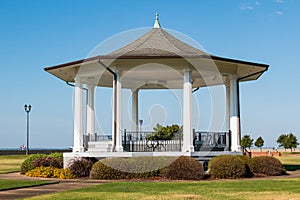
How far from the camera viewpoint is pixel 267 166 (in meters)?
20.6

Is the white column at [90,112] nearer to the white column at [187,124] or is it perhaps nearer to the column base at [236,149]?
the white column at [187,124]

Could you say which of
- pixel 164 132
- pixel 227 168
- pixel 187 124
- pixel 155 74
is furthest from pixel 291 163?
pixel 227 168

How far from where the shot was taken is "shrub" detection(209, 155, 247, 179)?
19000mm

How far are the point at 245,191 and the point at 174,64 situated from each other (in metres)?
9.48

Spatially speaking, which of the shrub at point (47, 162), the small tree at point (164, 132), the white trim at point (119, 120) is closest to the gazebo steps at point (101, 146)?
the white trim at point (119, 120)

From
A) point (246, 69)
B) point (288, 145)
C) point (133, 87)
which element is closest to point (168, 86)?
point (133, 87)

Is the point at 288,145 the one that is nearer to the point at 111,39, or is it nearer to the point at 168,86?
the point at 168,86

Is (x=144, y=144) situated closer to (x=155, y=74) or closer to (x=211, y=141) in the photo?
(x=211, y=141)

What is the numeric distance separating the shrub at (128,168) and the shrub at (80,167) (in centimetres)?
86

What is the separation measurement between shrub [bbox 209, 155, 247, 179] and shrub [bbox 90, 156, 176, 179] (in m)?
1.80

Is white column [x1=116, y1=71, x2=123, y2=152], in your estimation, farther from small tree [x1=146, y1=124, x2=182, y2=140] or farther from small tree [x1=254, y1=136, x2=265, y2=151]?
small tree [x1=254, y1=136, x2=265, y2=151]

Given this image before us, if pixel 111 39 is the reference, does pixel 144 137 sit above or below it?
below

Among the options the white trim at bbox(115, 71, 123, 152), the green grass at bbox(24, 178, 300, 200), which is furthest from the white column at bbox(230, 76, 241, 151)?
the green grass at bbox(24, 178, 300, 200)

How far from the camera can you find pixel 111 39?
22.3 m
